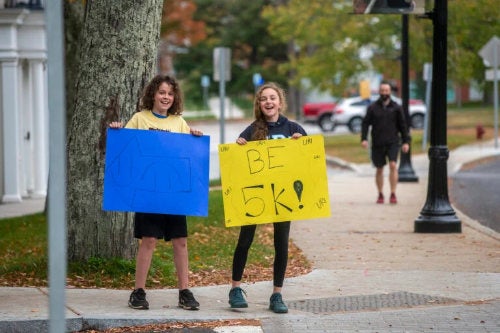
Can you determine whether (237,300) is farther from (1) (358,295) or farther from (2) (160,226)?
→ (1) (358,295)

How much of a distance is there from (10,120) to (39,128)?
1.79m

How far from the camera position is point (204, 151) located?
8.80m

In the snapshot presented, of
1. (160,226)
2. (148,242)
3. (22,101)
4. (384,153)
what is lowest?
(148,242)

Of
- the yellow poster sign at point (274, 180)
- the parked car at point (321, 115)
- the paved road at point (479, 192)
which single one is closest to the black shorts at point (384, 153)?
the paved road at point (479, 192)

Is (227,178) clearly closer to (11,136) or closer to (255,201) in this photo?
(255,201)

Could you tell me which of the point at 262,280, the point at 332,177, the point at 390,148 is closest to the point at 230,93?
the point at 332,177

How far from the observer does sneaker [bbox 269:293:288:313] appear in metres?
8.72

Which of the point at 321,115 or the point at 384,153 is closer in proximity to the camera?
the point at 384,153

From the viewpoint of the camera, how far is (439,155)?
1420 cm

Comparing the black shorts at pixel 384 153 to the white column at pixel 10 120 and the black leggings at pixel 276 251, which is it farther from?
the black leggings at pixel 276 251

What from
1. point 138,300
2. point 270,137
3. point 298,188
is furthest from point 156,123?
point 138,300

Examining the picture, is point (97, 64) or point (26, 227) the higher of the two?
point (97, 64)

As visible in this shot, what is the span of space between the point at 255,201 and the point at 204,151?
21.6 inches

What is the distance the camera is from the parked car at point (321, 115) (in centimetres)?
5606
